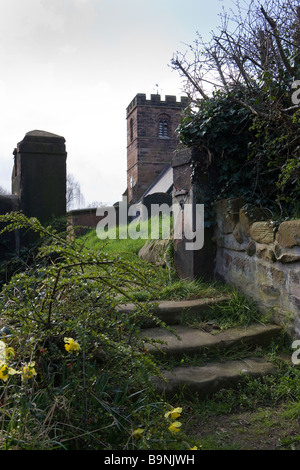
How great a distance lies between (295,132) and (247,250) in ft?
3.74

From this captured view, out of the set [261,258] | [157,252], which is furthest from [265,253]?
[157,252]

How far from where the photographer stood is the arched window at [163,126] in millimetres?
32281

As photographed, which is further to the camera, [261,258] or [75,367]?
[261,258]

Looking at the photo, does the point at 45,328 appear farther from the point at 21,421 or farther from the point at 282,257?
the point at 282,257

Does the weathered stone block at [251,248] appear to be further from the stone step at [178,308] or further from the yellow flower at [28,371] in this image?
the yellow flower at [28,371]

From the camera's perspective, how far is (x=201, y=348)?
332 centimetres

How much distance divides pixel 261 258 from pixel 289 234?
52cm

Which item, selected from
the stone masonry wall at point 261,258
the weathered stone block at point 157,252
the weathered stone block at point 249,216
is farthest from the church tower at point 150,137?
the weathered stone block at point 249,216

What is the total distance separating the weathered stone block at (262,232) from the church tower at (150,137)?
2734cm

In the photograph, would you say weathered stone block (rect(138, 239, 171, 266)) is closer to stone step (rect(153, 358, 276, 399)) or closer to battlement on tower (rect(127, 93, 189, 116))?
stone step (rect(153, 358, 276, 399))

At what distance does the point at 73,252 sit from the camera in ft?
8.81

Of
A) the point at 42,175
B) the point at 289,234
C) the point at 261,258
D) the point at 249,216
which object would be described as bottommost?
the point at 261,258

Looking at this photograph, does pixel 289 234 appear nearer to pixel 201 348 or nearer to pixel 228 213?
pixel 228 213

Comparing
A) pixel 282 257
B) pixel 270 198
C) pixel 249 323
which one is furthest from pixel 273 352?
pixel 270 198
